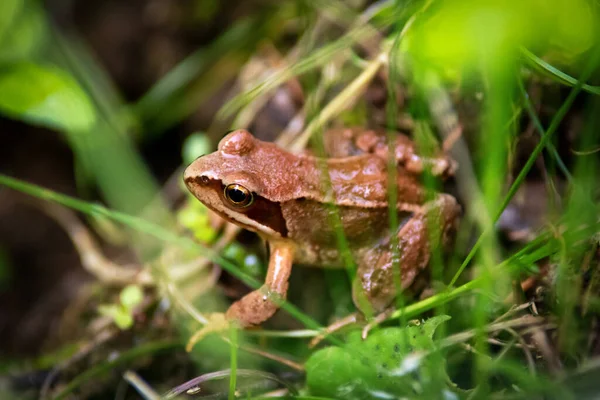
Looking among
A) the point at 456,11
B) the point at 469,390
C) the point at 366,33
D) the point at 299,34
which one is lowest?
the point at 469,390

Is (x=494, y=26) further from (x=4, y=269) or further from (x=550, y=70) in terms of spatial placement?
(x=4, y=269)

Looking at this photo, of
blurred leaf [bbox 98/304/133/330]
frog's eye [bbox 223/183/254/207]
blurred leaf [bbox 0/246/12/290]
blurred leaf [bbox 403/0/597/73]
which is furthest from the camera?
blurred leaf [bbox 0/246/12/290]

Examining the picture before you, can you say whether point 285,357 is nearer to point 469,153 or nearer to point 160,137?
point 469,153

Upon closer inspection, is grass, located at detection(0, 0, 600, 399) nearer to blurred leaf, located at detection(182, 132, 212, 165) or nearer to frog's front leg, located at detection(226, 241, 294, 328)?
frog's front leg, located at detection(226, 241, 294, 328)

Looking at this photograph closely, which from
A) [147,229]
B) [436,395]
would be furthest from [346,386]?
[147,229]

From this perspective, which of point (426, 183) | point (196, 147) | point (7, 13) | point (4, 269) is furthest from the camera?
point (4, 269)

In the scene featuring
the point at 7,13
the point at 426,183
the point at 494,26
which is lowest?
the point at 426,183

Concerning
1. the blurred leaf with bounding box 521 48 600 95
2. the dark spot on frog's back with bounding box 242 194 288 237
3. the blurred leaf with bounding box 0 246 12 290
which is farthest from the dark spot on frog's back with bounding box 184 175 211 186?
the blurred leaf with bounding box 0 246 12 290

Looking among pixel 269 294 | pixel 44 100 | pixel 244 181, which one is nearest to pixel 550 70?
pixel 244 181
